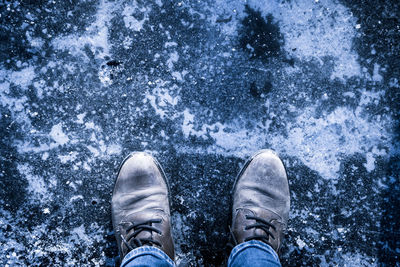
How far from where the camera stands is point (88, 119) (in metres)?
1.63

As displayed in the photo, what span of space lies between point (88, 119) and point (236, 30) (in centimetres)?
109

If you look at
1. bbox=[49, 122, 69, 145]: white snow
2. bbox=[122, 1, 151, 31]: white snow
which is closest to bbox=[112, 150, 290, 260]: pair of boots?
bbox=[49, 122, 69, 145]: white snow

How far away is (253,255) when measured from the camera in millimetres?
1400

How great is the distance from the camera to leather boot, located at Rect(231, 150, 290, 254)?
157 centimetres

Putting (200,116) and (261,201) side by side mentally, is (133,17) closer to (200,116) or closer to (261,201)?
(200,116)

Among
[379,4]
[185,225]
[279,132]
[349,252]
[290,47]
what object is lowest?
[349,252]

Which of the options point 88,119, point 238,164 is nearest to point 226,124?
point 238,164

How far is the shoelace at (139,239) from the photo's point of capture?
1.51 metres

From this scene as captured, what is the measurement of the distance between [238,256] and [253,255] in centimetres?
8

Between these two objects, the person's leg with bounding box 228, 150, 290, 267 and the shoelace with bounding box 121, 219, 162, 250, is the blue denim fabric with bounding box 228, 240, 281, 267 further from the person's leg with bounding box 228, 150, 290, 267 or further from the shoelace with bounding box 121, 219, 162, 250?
the shoelace with bounding box 121, 219, 162, 250

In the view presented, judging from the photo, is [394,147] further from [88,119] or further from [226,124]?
[88,119]

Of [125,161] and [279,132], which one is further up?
[279,132]

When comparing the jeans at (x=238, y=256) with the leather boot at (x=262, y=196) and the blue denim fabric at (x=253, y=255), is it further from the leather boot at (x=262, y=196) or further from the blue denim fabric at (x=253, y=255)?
the leather boot at (x=262, y=196)

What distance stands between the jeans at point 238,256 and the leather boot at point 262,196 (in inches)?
4.3
